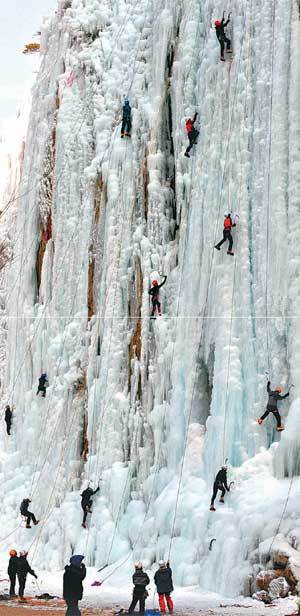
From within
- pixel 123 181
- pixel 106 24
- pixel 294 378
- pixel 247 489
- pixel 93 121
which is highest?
pixel 106 24

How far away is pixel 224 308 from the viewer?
19.4m

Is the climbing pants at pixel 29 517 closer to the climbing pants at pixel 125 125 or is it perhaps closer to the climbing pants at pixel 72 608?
the climbing pants at pixel 125 125

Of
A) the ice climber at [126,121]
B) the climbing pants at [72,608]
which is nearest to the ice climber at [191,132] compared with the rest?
the ice climber at [126,121]

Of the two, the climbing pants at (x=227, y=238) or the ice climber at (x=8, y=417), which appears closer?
the climbing pants at (x=227, y=238)

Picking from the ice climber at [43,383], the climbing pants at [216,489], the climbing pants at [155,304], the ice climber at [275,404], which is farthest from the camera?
the ice climber at [43,383]

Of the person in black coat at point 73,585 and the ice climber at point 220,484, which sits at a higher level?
the ice climber at point 220,484

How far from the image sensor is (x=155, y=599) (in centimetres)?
1689

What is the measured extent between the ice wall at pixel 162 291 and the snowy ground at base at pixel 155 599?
1.37 ft

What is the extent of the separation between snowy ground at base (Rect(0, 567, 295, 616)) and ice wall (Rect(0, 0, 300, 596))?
16.4 inches

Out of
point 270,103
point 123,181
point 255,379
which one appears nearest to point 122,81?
point 123,181

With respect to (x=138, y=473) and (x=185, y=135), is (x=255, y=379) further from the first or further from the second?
(x=185, y=135)

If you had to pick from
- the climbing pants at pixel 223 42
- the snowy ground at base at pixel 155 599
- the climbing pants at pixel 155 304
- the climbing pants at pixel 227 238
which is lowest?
the snowy ground at base at pixel 155 599

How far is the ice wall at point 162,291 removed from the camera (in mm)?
18438

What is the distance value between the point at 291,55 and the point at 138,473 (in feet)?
28.5
